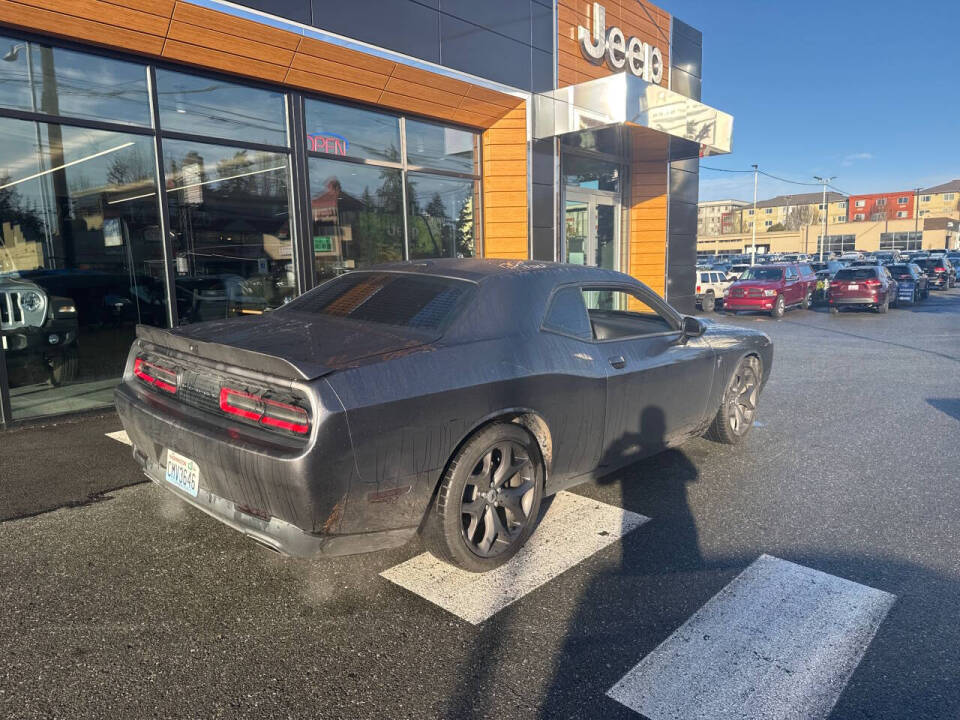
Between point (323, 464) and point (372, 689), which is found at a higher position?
point (323, 464)

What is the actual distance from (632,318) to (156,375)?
134 inches

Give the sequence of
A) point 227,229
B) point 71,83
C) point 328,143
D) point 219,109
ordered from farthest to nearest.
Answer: point 328,143
point 227,229
point 219,109
point 71,83

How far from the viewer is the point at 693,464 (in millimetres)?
4867

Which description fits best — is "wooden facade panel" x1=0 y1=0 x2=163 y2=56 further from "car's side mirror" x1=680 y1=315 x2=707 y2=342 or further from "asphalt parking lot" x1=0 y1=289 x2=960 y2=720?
"car's side mirror" x1=680 y1=315 x2=707 y2=342

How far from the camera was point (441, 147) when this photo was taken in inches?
395

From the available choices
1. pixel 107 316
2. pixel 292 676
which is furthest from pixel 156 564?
pixel 107 316

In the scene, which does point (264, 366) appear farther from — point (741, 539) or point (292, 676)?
point (741, 539)

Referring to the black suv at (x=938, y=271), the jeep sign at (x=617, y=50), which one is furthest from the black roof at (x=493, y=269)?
the black suv at (x=938, y=271)

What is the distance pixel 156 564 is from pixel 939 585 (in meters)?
3.83

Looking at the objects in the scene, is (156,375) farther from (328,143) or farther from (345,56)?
(328,143)

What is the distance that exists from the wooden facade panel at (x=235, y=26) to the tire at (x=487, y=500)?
18.6 ft

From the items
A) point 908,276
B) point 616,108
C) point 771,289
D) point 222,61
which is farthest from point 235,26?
point 908,276

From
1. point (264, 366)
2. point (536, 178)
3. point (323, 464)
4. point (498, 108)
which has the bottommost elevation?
point (323, 464)

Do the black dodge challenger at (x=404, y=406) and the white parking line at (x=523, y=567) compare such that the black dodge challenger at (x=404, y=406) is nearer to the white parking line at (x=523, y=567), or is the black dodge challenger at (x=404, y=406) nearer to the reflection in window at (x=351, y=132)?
the white parking line at (x=523, y=567)
